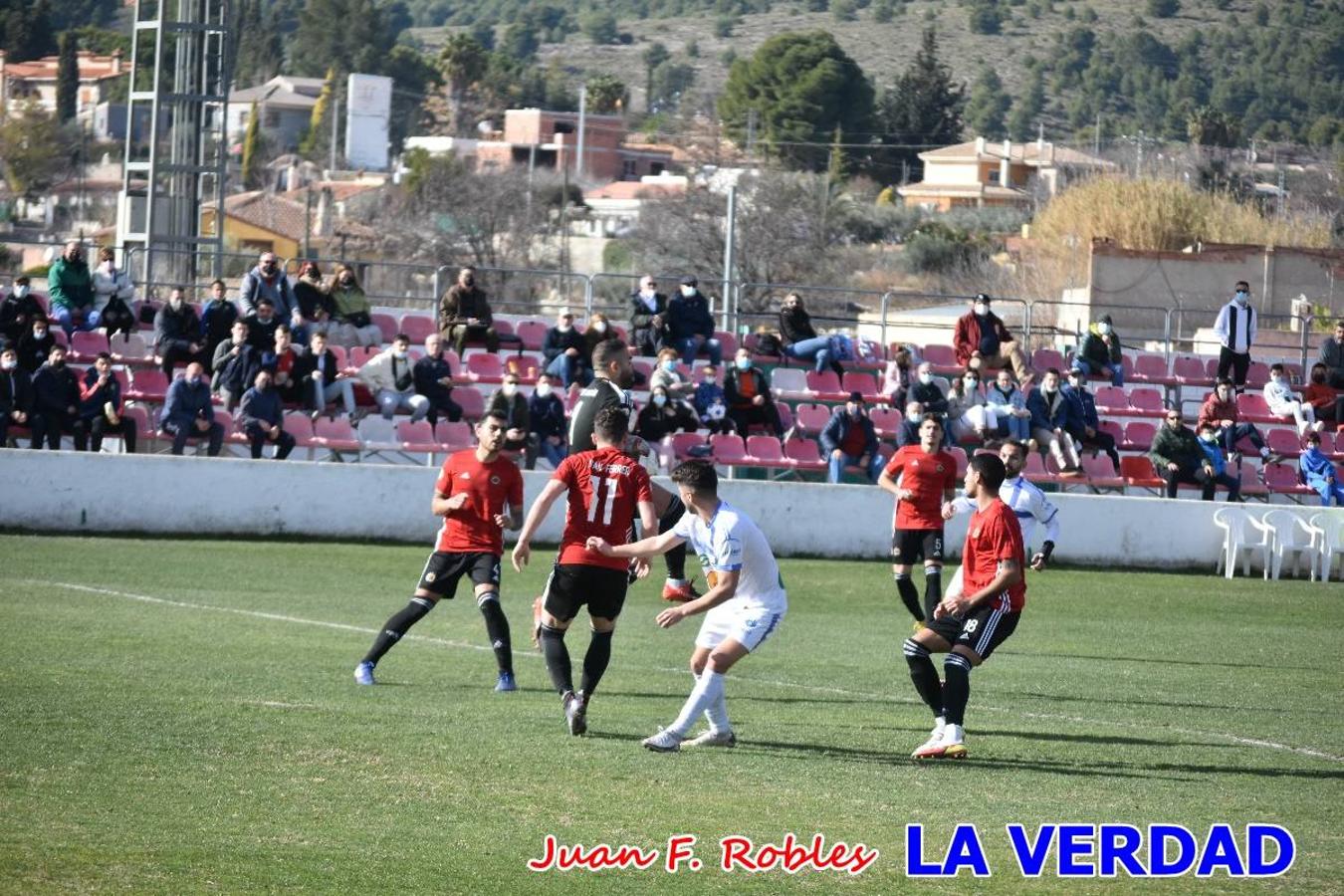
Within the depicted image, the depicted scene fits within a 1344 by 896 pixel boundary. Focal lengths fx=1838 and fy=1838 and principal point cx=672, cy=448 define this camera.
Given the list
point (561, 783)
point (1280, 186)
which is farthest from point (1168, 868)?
point (1280, 186)

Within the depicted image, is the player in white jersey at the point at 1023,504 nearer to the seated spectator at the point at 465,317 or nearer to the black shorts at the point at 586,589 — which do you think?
the black shorts at the point at 586,589

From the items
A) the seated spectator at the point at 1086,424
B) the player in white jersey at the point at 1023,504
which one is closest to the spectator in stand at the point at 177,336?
the seated spectator at the point at 1086,424

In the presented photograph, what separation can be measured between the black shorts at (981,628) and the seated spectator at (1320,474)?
18.4 meters

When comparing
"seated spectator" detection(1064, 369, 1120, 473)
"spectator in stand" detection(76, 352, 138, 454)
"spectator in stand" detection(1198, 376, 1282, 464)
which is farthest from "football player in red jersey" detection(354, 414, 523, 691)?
"spectator in stand" detection(1198, 376, 1282, 464)

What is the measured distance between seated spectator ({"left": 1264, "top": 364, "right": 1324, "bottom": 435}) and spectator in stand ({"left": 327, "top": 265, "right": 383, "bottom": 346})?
13.8m

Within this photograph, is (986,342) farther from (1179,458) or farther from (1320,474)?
(1320,474)

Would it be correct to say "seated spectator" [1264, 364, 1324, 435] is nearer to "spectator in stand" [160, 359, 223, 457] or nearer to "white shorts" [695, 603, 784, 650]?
"spectator in stand" [160, 359, 223, 457]

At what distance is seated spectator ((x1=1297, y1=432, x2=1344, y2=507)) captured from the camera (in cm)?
2662

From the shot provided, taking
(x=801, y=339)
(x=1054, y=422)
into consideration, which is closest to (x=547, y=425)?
(x=801, y=339)

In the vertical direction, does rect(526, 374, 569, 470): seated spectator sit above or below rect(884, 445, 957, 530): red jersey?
below

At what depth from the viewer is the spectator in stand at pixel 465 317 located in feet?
87.9

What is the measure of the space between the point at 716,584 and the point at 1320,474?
19.6 m

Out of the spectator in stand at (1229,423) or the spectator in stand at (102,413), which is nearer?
the spectator in stand at (102,413)

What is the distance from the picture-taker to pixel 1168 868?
7.50 m
